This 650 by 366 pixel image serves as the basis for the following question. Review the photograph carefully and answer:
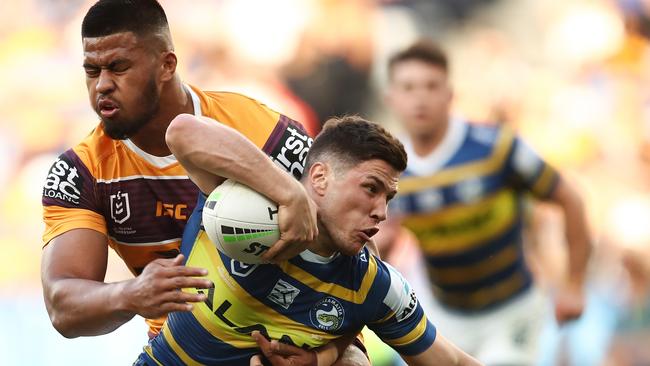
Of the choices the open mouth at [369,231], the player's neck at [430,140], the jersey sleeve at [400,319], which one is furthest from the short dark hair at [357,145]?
the player's neck at [430,140]

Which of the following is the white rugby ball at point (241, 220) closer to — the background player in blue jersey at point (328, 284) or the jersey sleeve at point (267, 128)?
the background player in blue jersey at point (328, 284)

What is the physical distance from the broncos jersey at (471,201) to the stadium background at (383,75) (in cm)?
366

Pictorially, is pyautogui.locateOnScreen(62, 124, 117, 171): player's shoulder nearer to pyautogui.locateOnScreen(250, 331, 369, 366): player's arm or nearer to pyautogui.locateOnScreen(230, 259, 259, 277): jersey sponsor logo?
pyautogui.locateOnScreen(230, 259, 259, 277): jersey sponsor logo

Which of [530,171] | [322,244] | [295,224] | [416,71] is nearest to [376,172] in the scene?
[322,244]

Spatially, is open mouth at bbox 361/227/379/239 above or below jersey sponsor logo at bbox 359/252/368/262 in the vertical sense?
above

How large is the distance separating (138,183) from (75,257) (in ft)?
1.41

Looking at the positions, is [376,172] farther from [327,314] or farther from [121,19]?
[121,19]

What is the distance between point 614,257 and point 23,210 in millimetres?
6108

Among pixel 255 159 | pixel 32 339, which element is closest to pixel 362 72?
pixel 32 339

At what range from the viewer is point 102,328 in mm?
4344

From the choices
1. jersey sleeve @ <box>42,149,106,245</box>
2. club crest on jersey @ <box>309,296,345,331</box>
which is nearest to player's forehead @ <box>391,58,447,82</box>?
jersey sleeve @ <box>42,149,106,245</box>

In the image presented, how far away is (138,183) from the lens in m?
4.80

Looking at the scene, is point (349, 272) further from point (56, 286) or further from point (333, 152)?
point (56, 286)

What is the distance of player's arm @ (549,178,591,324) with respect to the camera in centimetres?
783
